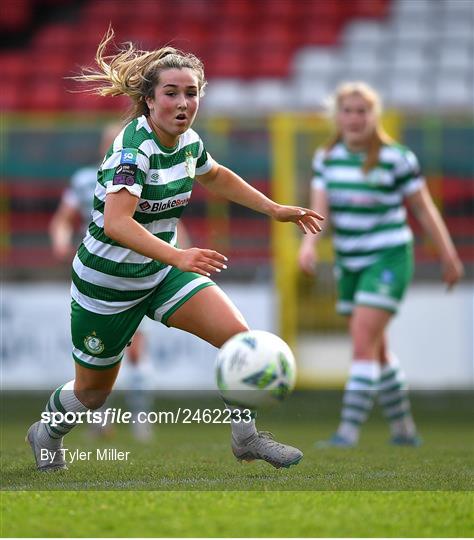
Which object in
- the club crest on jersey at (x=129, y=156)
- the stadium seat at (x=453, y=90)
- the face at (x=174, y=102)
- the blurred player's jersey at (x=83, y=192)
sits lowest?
the blurred player's jersey at (x=83, y=192)

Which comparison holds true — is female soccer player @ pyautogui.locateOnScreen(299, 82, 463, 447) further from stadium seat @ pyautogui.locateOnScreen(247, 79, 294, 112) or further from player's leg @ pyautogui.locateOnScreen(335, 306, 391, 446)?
stadium seat @ pyautogui.locateOnScreen(247, 79, 294, 112)

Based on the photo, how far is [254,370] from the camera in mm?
4617

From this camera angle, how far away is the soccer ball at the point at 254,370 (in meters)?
4.62

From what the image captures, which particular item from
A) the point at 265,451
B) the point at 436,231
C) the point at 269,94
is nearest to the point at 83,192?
the point at 436,231

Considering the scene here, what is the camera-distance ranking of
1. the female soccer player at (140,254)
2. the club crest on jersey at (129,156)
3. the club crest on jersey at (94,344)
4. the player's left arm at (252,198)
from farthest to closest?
the player's left arm at (252,198)
the club crest on jersey at (94,344)
the female soccer player at (140,254)
the club crest on jersey at (129,156)

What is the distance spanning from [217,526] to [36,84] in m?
11.0

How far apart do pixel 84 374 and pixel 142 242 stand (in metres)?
0.96

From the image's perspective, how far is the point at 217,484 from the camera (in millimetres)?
4727

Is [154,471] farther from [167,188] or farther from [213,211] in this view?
[213,211]

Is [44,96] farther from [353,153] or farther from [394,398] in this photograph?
[394,398]

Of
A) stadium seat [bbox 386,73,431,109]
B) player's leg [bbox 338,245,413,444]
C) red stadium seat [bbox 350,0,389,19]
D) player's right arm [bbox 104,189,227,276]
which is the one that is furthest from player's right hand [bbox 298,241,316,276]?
red stadium seat [bbox 350,0,389,19]

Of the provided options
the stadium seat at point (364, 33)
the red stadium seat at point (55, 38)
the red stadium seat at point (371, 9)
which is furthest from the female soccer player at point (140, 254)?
the red stadium seat at point (371, 9)

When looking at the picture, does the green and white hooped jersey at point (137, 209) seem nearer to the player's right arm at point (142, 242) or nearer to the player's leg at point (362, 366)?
the player's right arm at point (142, 242)

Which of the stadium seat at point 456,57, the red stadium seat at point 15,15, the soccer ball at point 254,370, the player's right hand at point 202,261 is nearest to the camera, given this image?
the player's right hand at point 202,261
